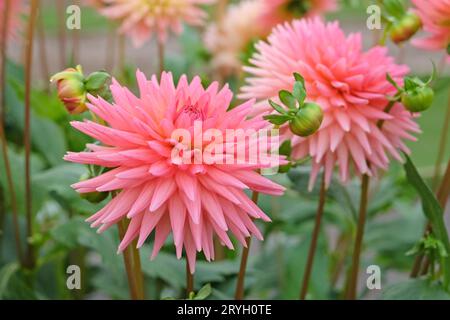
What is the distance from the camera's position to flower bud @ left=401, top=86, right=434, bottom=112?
50cm

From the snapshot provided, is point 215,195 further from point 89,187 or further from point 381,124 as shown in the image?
point 381,124

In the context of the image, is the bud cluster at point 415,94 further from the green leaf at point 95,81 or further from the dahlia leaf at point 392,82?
the green leaf at point 95,81

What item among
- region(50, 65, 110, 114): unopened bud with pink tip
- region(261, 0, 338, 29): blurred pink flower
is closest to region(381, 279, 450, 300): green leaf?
region(50, 65, 110, 114): unopened bud with pink tip

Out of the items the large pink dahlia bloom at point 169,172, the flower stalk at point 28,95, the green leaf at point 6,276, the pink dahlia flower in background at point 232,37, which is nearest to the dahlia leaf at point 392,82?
the large pink dahlia bloom at point 169,172

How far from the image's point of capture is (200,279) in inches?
27.0

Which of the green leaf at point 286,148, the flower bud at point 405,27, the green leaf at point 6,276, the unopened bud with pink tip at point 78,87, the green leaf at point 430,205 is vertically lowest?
the green leaf at point 6,276

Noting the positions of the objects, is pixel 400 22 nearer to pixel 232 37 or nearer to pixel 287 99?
pixel 287 99

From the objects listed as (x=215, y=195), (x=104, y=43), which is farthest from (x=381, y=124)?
(x=104, y=43)

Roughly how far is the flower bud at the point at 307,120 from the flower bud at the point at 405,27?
0.15 meters

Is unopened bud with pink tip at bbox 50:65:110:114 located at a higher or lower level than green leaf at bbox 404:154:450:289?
higher

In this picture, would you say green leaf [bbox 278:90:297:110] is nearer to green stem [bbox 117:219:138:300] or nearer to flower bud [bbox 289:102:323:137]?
flower bud [bbox 289:102:323:137]

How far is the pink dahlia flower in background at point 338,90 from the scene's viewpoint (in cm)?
54

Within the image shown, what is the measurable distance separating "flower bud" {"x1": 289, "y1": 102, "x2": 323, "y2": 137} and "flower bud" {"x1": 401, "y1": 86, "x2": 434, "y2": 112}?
76 millimetres

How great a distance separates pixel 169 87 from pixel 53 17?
2.34 m
